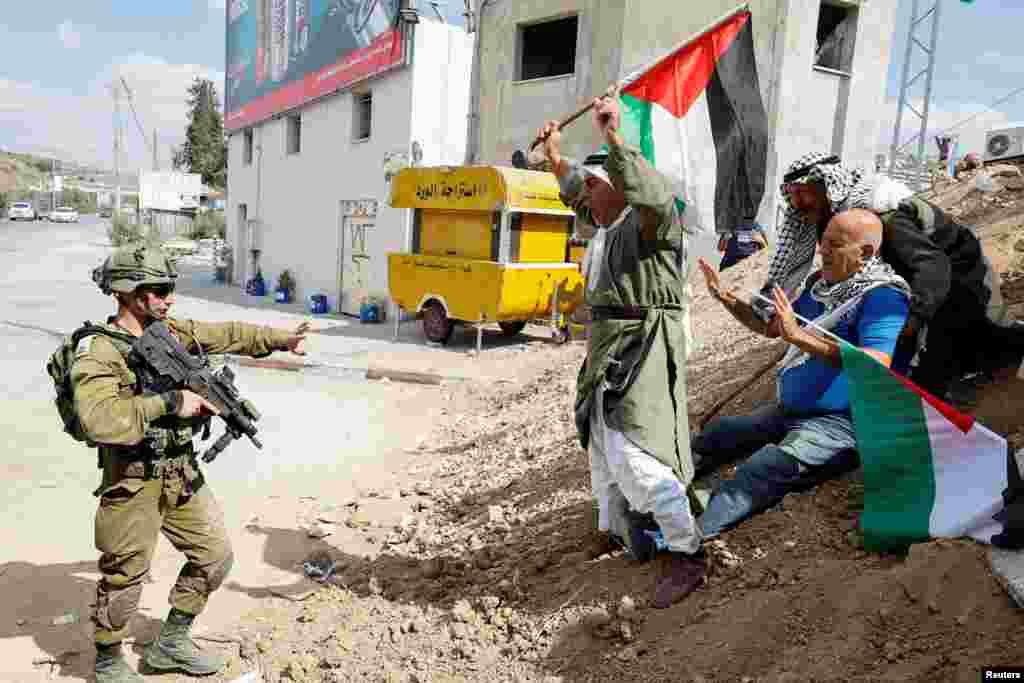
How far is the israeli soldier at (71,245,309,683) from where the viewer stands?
264 centimetres

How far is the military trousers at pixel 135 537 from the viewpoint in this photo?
281 centimetres

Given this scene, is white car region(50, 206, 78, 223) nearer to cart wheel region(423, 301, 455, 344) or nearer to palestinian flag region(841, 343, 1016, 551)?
cart wheel region(423, 301, 455, 344)

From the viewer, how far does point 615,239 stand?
2840 mm

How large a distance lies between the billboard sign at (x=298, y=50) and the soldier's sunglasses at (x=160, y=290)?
40.0ft

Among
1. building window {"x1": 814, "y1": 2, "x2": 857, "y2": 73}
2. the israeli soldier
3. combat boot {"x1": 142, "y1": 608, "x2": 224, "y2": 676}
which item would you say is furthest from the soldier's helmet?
building window {"x1": 814, "y1": 2, "x2": 857, "y2": 73}

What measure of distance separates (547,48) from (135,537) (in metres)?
14.0

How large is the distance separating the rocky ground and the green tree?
54.7m

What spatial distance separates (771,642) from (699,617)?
1.03 feet

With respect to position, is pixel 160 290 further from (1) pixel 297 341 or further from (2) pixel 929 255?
(2) pixel 929 255

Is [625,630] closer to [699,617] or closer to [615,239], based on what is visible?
[699,617]

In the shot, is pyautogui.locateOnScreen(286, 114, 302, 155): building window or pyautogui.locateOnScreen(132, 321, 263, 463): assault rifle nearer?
pyautogui.locateOnScreen(132, 321, 263, 463): assault rifle

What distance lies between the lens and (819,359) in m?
2.61

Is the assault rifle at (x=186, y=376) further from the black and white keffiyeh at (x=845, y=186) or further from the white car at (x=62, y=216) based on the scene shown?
the white car at (x=62, y=216)

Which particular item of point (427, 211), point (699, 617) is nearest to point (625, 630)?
point (699, 617)
